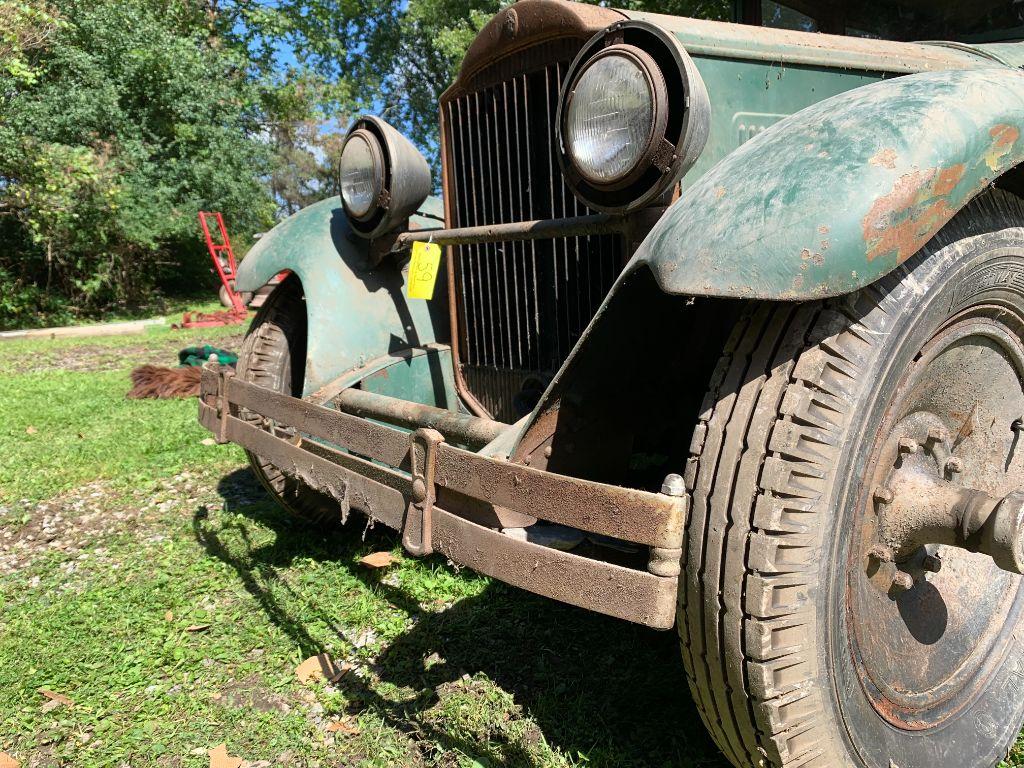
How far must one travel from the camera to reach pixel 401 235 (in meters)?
2.83

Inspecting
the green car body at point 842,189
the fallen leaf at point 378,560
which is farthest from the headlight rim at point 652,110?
the fallen leaf at point 378,560

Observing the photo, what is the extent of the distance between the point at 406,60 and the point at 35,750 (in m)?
24.9

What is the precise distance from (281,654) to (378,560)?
1.95 feet

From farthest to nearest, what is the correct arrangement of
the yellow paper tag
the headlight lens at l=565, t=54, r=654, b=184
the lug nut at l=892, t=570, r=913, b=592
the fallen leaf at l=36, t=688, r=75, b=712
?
the yellow paper tag, the fallen leaf at l=36, t=688, r=75, b=712, the headlight lens at l=565, t=54, r=654, b=184, the lug nut at l=892, t=570, r=913, b=592

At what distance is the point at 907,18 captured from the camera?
118 inches

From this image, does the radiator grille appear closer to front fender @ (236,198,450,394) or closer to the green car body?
front fender @ (236,198,450,394)

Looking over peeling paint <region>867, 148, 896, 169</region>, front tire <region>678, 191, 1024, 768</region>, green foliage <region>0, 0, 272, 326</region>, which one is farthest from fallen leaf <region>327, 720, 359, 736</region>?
green foliage <region>0, 0, 272, 326</region>

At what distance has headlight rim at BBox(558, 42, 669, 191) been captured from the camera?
5.52ft

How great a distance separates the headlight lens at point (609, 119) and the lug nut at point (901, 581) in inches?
41.3

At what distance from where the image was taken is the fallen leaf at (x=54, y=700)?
216cm

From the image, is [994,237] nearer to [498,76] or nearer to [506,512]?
[506,512]

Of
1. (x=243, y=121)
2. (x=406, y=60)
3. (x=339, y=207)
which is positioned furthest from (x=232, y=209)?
(x=339, y=207)

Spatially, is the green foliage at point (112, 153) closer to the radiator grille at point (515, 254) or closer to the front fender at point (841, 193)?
the radiator grille at point (515, 254)

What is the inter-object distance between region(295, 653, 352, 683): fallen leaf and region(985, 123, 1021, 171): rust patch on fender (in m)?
2.05
